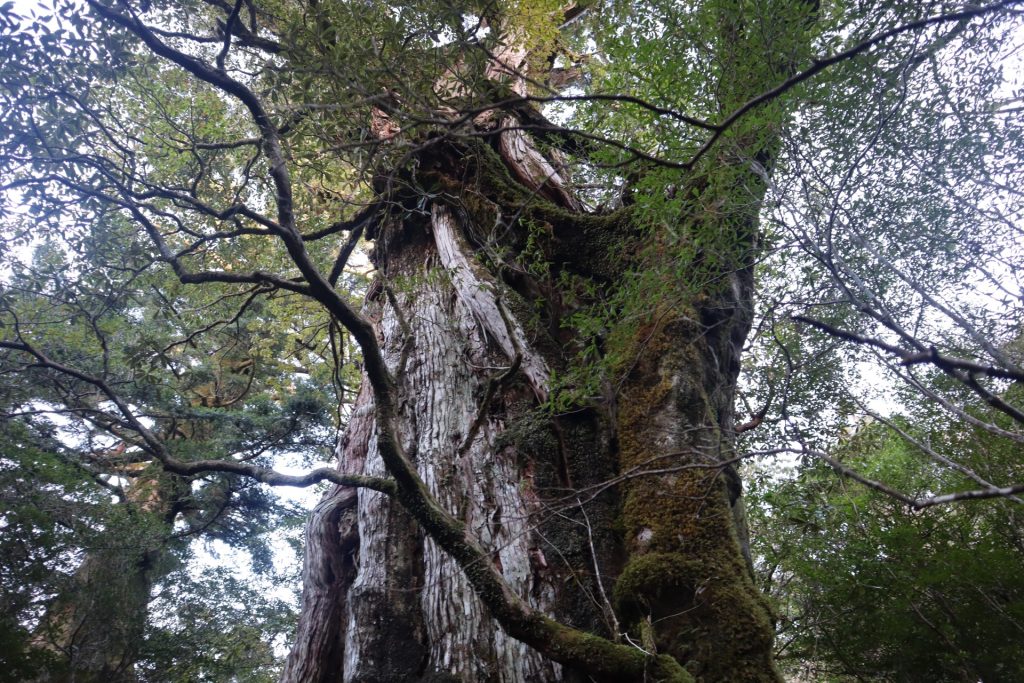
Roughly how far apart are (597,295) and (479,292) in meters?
0.84

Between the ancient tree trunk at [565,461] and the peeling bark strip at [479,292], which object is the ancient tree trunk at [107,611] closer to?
the ancient tree trunk at [565,461]

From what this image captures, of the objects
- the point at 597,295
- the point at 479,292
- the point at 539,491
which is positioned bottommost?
the point at 539,491

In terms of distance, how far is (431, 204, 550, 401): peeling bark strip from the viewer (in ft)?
12.0

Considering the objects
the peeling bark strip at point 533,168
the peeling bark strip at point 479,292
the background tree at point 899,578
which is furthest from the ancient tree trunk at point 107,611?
the background tree at point 899,578

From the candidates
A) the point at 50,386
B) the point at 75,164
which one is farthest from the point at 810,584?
the point at 50,386

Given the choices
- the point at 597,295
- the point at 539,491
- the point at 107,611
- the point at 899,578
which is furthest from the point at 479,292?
the point at 107,611

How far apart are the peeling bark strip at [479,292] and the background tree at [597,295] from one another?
28 millimetres

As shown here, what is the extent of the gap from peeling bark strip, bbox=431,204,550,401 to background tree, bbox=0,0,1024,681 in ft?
0.09

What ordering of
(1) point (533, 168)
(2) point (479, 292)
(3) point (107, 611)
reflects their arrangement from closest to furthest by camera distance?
(2) point (479, 292) → (3) point (107, 611) → (1) point (533, 168)

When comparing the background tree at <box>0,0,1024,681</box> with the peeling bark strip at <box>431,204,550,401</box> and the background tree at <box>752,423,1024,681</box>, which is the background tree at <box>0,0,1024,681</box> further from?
the background tree at <box>752,423,1024,681</box>

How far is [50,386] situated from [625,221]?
5632 millimetres

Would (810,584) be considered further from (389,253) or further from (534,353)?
(389,253)

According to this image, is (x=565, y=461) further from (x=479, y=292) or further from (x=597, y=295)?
(x=479, y=292)

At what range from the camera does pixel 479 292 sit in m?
4.16
